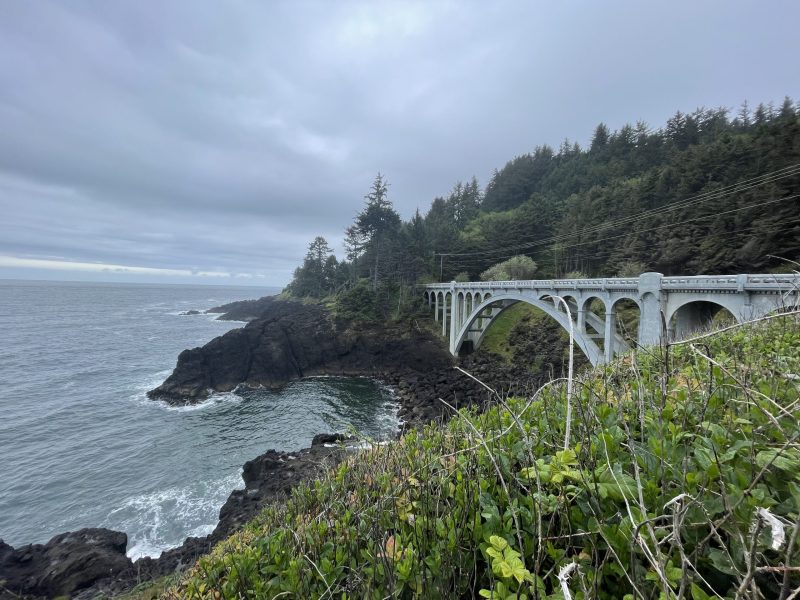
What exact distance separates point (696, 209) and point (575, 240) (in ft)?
46.0

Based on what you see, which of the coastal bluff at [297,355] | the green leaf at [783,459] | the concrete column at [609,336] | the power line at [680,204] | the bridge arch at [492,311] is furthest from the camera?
the coastal bluff at [297,355]

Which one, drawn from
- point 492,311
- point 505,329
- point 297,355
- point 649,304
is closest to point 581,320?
point 649,304

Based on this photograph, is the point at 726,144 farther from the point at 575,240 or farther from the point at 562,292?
the point at 562,292

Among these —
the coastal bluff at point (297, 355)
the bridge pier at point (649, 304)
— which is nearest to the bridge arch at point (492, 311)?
the coastal bluff at point (297, 355)

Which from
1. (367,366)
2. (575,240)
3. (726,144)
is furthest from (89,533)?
(726,144)

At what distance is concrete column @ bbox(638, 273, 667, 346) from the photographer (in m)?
15.0

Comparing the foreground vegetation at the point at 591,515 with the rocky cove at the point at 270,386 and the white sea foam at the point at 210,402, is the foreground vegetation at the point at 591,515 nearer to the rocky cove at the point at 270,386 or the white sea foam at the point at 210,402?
the rocky cove at the point at 270,386

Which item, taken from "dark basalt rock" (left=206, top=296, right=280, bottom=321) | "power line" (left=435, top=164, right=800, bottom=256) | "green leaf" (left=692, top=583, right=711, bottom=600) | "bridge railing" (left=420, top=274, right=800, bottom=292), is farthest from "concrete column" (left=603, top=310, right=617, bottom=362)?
"dark basalt rock" (left=206, top=296, right=280, bottom=321)

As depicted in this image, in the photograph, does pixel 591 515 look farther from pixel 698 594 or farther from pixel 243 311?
pixel 243 311

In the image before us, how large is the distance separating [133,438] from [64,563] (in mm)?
10822

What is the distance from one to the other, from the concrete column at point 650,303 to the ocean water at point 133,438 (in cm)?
1432

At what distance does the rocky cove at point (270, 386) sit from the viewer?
11195mm

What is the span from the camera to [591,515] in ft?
5.48

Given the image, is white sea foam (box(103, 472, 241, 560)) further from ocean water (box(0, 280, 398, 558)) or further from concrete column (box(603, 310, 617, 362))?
concrete column (box(603, 310, 617, 362))
